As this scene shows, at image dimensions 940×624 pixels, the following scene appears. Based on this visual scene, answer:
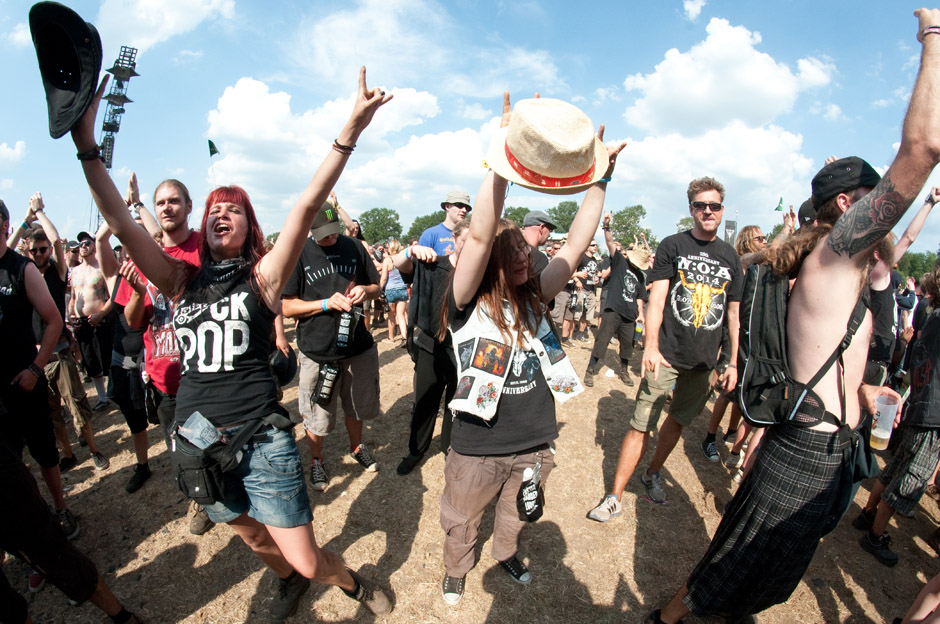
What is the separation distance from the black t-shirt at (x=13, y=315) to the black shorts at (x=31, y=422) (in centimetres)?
14

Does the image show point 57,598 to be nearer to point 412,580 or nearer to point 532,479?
point 412,580

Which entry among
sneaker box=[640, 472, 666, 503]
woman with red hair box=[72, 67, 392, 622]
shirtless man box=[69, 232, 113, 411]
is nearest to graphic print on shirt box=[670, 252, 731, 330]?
sneaker box=[640, 472, 666, 503]

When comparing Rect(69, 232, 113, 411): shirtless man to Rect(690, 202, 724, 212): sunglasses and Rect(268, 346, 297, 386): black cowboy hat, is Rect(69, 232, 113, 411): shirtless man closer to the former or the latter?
Rect(268, 346, 297, 386): black cowboy hat

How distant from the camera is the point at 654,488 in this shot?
3.63 meters

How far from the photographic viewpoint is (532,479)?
91.7 inches

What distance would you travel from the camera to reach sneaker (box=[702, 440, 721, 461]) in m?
4.40

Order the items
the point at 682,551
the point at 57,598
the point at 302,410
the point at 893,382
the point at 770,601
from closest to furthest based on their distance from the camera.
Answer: the point at 770,601, the point at 57,598, the point at 682,551, the point at 302,410, the point at 893,382

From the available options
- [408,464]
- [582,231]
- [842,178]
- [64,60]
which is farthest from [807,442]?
[64,60]

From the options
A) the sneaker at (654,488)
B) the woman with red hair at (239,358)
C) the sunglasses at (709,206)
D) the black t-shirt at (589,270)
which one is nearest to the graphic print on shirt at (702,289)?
the sunglasses at (709,206)

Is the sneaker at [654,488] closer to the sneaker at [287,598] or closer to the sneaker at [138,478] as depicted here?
the sneaker at [287,598]

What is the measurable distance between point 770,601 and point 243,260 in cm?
305

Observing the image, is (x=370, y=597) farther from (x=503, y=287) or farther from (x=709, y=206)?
(x=709, y=206)

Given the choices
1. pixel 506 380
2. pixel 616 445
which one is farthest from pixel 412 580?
pixel 616 445

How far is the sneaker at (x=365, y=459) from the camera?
3983mm
